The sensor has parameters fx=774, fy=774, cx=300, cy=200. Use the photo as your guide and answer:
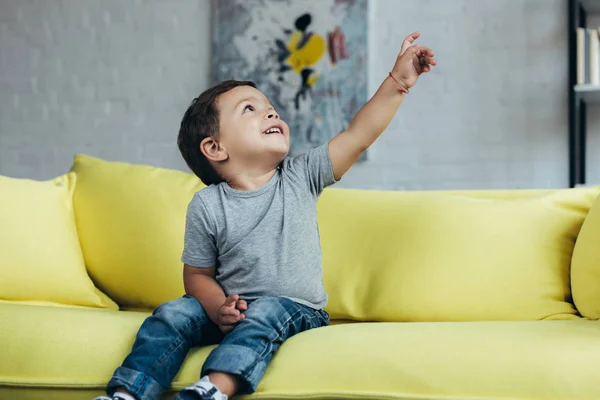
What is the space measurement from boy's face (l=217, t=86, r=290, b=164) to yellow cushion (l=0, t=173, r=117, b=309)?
56 centimetres

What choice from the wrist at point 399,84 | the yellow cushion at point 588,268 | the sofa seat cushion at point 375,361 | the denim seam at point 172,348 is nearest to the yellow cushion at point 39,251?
the sofa seat cushion at point 375,361

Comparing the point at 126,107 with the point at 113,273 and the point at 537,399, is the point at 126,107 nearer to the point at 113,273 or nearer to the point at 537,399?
the point at 113,273

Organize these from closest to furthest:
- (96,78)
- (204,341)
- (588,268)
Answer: (204,341) < (588,268) < (96,78)

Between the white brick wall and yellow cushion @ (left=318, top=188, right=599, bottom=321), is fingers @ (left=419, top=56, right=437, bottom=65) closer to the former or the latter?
yellow cushion @ (left=318, top=188, right=599, bottom=321)

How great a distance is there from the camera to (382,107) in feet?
5.24

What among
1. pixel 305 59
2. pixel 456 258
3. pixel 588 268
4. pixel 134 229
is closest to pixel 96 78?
pixel 305 59

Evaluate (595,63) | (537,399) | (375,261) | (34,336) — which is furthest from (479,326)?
(595,63)

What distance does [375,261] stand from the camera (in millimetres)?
1858

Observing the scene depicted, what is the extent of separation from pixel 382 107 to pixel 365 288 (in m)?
0.47

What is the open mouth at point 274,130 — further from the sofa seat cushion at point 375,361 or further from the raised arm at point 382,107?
the sofa seat cushion at point 375,361

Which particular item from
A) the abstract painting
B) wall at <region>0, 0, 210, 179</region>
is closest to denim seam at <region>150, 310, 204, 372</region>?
the abstract painting

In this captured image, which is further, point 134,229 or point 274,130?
point 134,229

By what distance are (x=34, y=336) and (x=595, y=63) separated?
1975 mm

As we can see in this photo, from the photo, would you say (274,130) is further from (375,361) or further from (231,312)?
(375,361)
